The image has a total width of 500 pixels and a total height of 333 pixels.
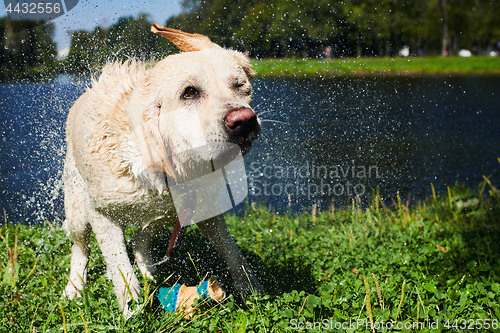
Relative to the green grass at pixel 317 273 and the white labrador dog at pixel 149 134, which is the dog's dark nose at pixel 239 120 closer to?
the white labrador dog at pixel 149 134

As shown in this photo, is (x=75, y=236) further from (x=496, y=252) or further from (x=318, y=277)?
(x=496, y=252)

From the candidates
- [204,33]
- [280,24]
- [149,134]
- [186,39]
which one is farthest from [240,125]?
[280,24]

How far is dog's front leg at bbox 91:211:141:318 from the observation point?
248cm

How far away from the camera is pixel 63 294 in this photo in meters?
2.86

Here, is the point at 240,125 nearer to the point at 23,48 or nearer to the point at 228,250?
the point at 228,250

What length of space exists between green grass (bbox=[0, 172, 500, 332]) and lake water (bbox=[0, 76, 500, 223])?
0.89 meters

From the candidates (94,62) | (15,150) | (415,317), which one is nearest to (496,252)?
(415,317)

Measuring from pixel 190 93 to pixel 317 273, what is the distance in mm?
1717

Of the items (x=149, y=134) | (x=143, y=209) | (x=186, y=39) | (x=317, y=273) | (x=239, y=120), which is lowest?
(x=317, y=273)

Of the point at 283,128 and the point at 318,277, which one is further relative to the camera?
the point at 283,128

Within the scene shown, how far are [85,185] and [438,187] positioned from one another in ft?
16.2

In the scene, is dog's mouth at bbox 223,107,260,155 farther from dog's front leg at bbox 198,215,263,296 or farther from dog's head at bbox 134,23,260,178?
dog's front leg at bbox 198,215,263,296

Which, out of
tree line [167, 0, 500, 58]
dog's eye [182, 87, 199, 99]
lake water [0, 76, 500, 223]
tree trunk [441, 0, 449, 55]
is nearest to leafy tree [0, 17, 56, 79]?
lake water [0, 76, 500, 223]

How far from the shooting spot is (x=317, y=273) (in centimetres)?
303
